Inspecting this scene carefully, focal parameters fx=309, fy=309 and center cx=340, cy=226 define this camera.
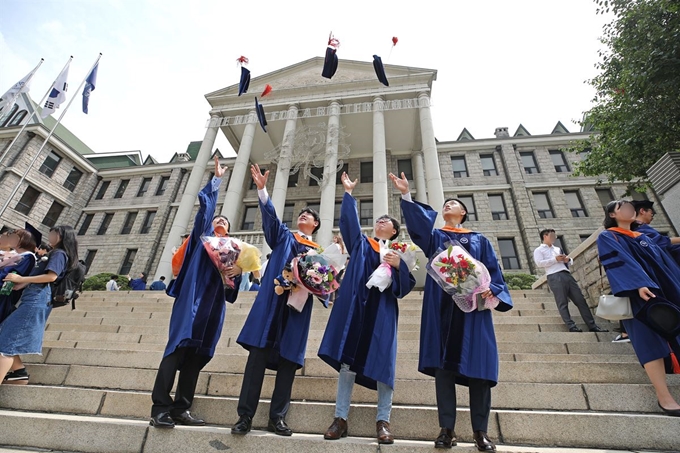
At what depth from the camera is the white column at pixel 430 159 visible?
45.5 ft

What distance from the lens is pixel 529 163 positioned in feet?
68.7

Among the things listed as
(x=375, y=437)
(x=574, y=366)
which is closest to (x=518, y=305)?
(x=574, y=366)

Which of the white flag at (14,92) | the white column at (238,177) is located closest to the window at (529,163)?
the white column at (238,177)

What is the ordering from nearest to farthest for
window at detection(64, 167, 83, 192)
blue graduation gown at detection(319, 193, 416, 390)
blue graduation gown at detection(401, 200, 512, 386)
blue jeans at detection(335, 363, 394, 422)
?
blue graduation gown at detection(401, 200, 512, 386) → blue jeans at detection(335, 363, 394, 422) → blue graduation gown at detection(319, 193, 416, 390) → window at detection(64, 167, 83, 192)

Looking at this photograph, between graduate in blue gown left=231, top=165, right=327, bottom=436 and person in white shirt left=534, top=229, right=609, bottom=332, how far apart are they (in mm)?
4531

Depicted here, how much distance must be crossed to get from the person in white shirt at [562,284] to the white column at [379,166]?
27.1ft

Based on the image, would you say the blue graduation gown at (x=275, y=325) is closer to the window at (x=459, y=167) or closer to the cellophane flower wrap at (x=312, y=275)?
the cellophane flower wrap at (x=312, y=275)

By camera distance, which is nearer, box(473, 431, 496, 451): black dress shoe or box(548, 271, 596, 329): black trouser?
box(473, 431, 496, 451): black dress shoe

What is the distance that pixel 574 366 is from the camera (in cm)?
343

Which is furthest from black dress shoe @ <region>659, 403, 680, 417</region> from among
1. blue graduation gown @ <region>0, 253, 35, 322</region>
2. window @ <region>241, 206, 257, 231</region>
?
window @ <region>241, 206, 257, 231</region>

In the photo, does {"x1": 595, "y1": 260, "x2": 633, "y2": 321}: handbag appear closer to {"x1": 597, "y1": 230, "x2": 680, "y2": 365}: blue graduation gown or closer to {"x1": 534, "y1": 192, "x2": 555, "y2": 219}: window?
{"x1": 597, "y1": 230, "x2": 680, "y2": 365}: blue graduation gown

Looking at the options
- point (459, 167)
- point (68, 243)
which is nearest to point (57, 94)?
point (68, 243)

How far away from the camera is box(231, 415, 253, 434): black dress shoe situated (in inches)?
90.8

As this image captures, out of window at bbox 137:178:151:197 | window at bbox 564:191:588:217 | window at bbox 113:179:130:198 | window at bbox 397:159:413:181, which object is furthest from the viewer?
window at bbox 113:179:130:198
